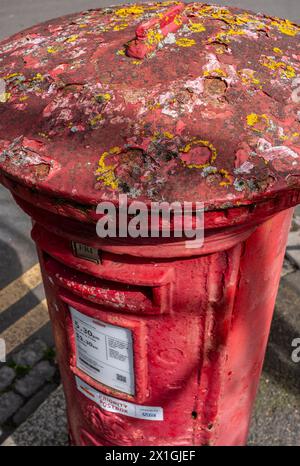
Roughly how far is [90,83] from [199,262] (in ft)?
1.68

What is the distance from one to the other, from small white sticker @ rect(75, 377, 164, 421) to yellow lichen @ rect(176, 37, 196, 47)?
1.08 meters

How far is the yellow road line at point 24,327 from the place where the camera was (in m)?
2.95

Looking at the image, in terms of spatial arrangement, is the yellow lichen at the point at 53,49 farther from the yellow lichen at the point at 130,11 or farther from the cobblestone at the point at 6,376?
the cobblestone at the point at 6,376

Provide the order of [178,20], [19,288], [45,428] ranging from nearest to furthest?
[178,20]
[45,428]
[19,288]

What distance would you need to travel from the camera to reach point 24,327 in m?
3.04

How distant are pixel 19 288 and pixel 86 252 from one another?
229 centimetres

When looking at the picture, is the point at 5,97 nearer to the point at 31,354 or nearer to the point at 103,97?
the point at 103,97

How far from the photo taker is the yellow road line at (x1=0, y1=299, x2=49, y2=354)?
295 cm

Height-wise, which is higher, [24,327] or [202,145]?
[202,145]

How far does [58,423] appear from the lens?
8.18ft

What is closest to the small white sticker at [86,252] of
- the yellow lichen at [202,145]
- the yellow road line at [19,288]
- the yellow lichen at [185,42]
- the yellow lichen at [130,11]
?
the yellow lichen at [202,145]

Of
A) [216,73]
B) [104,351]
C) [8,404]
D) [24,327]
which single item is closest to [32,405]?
[8,404]
